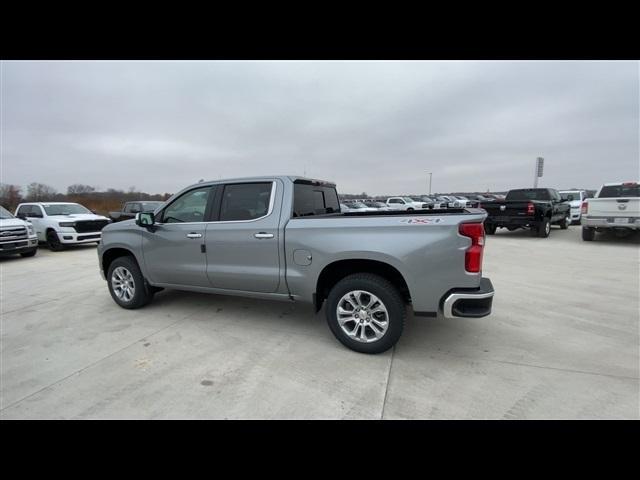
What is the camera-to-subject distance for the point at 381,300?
299cm

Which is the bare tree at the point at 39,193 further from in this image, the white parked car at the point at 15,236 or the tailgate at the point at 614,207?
the tailgate at the point at 614,207

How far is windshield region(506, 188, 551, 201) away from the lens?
506 inches

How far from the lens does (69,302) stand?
16.5ft

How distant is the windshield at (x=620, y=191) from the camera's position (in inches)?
379

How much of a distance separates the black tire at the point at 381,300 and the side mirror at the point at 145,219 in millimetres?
2701

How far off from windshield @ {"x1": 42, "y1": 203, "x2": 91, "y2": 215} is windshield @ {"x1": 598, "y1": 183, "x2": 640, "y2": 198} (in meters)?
18.7

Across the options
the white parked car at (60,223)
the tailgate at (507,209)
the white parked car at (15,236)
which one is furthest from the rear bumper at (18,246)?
the tailgate at (507,209)

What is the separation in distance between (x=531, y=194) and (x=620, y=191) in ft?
11.2

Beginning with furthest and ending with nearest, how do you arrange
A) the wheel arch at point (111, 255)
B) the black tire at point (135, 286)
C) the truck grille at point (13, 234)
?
the truck grille at point (13, 234) → the wheel arch at point (111, 255) → the black tire at point (135, 286)
